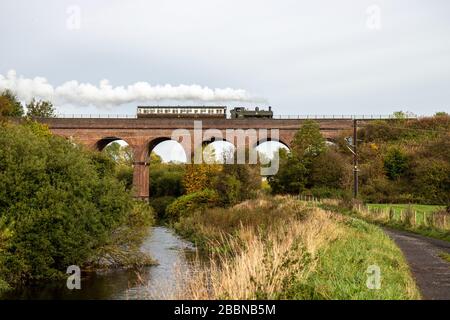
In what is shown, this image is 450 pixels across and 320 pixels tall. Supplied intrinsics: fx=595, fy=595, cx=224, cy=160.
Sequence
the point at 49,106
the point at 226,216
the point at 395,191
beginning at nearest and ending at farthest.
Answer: the point at 226,216, the point at 395,191, the point at 49,106

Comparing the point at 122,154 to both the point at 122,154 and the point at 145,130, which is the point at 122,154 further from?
the point at 145,130

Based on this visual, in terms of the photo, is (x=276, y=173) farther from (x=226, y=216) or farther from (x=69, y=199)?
(x=69, y=199)

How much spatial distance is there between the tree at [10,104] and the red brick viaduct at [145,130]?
760 cm

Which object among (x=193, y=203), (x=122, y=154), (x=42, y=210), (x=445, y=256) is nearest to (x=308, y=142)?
(x=193, y=203)

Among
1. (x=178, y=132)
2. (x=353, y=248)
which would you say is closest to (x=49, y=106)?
(x=178, y=132)

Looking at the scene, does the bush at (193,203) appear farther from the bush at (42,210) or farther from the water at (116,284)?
the bush at (42,210)

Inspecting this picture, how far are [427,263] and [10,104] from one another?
60.6 m

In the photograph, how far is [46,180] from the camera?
19.4 meters

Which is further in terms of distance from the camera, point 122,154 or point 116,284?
point 122,154

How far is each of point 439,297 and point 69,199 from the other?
1277cm

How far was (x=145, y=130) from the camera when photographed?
58938 millimetres

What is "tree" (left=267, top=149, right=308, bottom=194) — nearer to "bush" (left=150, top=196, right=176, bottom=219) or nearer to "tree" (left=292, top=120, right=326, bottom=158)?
"tree" (left=292, top=120, right=326, bottom=158)

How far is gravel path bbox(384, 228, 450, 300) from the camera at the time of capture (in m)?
10.9

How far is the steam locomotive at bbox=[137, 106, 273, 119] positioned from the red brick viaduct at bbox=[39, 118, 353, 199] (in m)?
3.68
